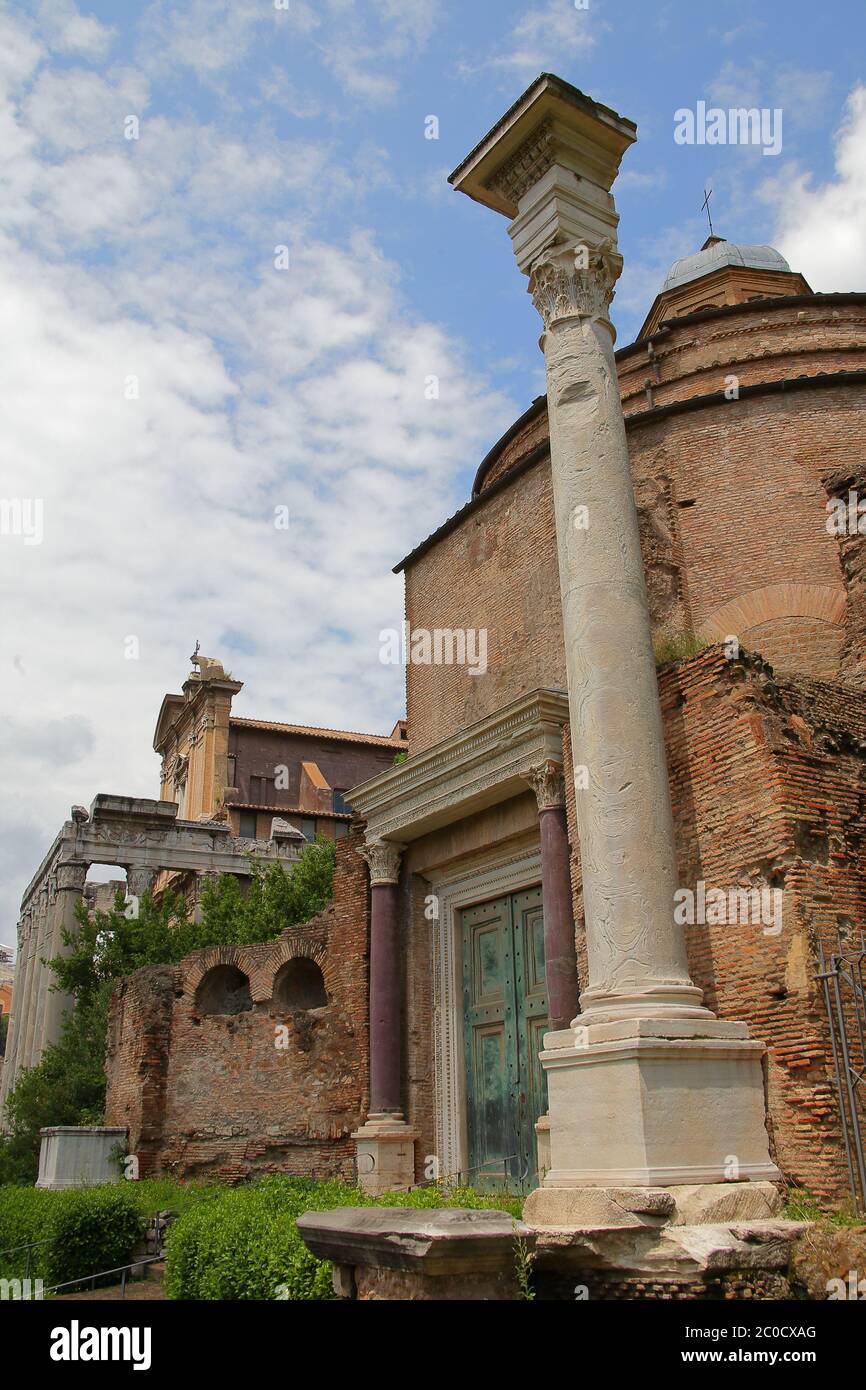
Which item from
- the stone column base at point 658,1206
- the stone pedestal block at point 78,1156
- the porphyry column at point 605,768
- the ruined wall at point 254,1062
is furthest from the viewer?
the stone pedestal block at point 78,1156

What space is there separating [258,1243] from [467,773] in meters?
5.38

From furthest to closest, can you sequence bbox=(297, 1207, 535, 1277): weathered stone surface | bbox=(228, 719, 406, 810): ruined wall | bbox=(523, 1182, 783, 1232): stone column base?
bbox=(228, 719, 406, 810): ruined wall, bbox=(523, 1182, 783, 1232): stone column base, bbox=(297, 1207, 535, 1277): weathered stone surface

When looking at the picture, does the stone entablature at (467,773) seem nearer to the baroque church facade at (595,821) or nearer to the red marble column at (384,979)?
the baroque church facade at (595,821)

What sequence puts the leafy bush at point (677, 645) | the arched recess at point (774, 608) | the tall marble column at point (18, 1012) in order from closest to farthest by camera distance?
the leafy bush at point (677, 645) < the arched recess at point (774, 608) < the tall marble column at point (18, 1012)

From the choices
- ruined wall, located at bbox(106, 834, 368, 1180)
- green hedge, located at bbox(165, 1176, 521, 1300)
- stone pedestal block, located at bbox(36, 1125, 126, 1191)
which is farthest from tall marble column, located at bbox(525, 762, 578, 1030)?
stone pedestal block, located at bbox(36, 1125, 126, 1191)

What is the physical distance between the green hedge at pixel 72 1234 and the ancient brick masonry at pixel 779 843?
7.74 m

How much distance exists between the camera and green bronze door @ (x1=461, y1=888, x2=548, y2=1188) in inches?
447

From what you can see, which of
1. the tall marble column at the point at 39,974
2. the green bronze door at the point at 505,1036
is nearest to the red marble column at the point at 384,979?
the green bronze door at the point at 505,1036

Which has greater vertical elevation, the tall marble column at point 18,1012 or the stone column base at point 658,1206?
the tall marble column at point 18,1012

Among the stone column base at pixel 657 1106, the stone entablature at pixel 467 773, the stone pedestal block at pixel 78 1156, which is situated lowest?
the stone pedestal block at pixel 78 1156

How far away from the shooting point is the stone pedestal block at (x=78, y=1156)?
14891mm

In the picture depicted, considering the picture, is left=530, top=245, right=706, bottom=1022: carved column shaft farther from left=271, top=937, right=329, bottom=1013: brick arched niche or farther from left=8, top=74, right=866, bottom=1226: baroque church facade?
left=271, top=937, right=329, bottom=1013: brick arched niche

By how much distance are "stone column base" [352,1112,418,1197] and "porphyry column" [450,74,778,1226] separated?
6021 millimetres
